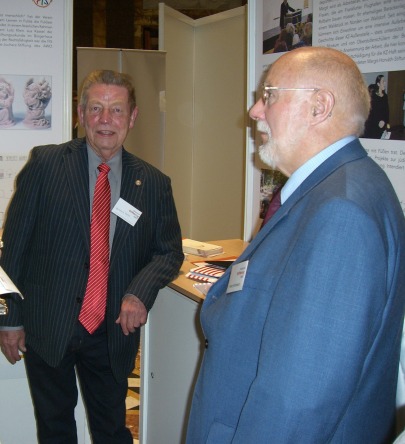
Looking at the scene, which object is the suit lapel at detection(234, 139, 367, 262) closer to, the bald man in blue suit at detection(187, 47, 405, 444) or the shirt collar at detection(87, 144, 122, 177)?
the bald man in blue suit at detection(187, 47, 405, 444)

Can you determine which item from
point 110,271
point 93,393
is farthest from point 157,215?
point 93,393

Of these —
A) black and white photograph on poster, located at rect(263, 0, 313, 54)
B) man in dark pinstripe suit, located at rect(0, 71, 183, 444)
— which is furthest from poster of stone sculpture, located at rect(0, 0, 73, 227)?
black and white photograph on poster, located at rect(263, 0, 313, 54)

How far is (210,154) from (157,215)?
11.3 feet

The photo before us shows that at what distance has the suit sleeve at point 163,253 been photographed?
2051mm

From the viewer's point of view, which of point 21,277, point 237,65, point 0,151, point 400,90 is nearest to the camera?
point 400,90

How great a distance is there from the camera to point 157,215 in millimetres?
2146

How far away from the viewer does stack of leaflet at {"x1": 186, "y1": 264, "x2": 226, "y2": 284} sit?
2.19 metres

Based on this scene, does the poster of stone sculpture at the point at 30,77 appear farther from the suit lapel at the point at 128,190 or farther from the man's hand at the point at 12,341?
the man's hand at the point at 12,341

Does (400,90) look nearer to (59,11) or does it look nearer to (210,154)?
(59,11)

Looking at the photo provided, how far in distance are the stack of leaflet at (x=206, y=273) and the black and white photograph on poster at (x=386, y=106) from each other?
808mm

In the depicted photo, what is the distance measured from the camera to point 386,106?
1.86m

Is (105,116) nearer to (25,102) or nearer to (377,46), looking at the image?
(25,102)

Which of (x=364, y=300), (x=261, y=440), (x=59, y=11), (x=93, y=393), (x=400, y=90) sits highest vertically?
(x=59, y=11)

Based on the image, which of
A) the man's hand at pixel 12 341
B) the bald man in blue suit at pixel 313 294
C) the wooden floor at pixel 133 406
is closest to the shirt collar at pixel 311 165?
the bald man in blue suit at pixel 313 294
